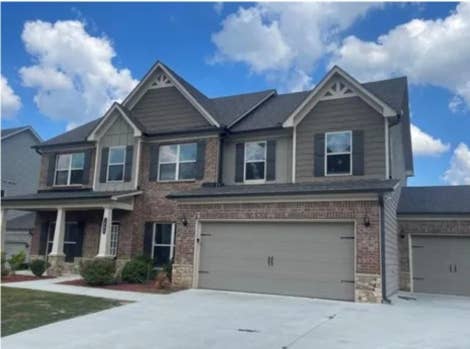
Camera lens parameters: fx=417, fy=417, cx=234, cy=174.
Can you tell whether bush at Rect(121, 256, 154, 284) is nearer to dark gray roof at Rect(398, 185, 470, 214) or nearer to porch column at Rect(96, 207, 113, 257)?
porch column at Rect(96, 207, 113, 257)

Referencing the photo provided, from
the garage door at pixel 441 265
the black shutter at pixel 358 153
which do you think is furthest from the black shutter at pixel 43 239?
the garage door at pixel 441 265

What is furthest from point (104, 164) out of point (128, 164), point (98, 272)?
point (98, 272)

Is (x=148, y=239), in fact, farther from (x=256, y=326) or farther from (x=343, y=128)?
(x=256, y=326)

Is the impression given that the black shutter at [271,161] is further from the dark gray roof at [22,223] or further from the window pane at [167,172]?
the dark gray roof at [22,223]

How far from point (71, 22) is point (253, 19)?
6.68 metres

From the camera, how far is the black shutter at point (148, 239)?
17000mm

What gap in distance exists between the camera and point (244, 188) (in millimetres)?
14680

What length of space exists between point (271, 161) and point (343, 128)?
3.00 metres

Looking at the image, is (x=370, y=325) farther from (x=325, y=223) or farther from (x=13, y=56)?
(x=13, y=56)

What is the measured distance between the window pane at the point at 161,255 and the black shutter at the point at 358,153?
25.8ft

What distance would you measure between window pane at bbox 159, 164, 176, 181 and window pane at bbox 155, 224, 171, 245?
77.5 inches

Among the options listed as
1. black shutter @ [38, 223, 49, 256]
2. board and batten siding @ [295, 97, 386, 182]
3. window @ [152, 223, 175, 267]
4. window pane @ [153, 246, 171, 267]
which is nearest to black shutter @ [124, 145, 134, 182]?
window @ [152, 223, 175, 267]

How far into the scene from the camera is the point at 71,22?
1531 cm

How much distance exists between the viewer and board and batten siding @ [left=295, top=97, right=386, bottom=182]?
46.7ft
